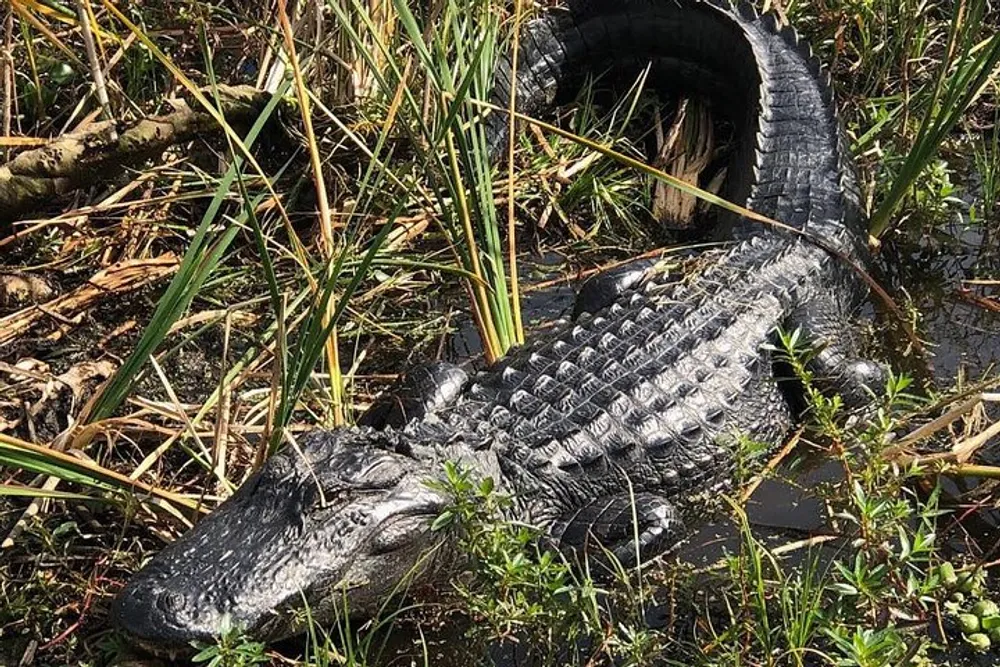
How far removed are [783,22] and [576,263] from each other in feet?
4.57

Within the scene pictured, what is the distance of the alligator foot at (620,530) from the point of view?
121 inches

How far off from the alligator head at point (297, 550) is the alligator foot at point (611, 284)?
48.8 inches

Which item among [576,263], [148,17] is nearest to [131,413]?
[576,263]

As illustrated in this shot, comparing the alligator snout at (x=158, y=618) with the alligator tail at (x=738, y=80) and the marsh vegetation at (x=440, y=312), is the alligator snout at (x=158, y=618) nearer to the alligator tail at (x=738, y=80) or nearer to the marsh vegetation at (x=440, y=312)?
the marsh vegetation at (x=440, y=312)

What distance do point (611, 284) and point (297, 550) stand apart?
1.70 meters

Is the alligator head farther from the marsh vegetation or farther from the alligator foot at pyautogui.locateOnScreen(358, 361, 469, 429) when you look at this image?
the alligator foot at pyautogui.locateOnScreen(358, 361, 469, 429)

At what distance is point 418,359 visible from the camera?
402 cm

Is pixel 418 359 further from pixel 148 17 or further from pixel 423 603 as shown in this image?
pixel 148 17

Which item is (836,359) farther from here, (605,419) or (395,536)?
(395,536)

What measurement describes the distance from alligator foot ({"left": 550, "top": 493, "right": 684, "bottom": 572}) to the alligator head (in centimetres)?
42

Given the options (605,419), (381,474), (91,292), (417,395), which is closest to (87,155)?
(91,292)

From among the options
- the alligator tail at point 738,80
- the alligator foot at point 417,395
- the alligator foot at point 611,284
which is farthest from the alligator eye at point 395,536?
the alligator tail at point 738,80

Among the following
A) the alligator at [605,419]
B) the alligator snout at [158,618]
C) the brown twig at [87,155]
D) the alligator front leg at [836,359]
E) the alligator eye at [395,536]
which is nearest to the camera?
the alligator snout at [158,618]

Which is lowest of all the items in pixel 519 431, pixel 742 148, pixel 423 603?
pixel 423 603
